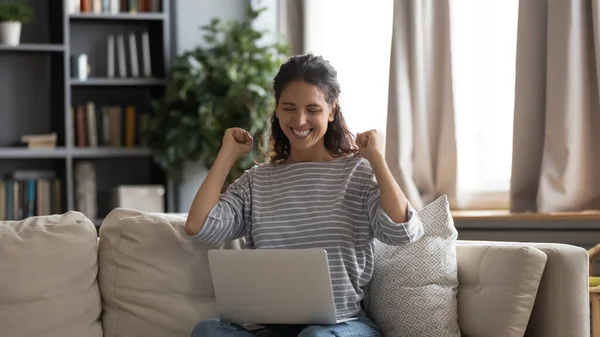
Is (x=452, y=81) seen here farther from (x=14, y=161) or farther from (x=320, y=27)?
(x=14, y=161)

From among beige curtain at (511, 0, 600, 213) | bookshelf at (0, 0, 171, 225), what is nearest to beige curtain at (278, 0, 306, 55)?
bookshelf at (0, 0, 171, 225)

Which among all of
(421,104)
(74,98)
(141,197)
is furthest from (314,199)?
(74,98)

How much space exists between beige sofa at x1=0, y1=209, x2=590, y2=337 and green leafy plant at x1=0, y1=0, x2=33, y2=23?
8.27 feet

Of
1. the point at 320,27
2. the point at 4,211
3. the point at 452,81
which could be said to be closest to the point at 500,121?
the point at 452,81

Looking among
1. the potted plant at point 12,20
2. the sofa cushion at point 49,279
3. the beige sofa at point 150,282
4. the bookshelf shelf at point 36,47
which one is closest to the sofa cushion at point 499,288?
the beige sofa at point 150,282

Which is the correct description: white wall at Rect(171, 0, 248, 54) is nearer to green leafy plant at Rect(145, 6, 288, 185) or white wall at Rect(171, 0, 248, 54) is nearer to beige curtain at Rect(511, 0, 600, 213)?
green leafy plant at Rect(145, 6, 288, 185)

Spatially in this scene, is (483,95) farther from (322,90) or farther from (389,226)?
(389,226)

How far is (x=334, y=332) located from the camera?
236 centimetres

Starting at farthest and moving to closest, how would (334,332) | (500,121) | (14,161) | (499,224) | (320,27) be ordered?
1. (14,161)
2. (320,27)
3. (500,121)
4. (499,224)
5. (334,332)

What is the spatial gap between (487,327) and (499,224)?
58.7 inches

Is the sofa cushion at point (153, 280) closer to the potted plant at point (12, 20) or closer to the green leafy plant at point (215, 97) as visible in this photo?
the green leafy plant at point (215, 97)

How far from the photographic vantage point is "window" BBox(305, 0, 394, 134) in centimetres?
468

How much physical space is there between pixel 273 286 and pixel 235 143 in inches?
18.9

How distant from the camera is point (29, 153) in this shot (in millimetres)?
4957
